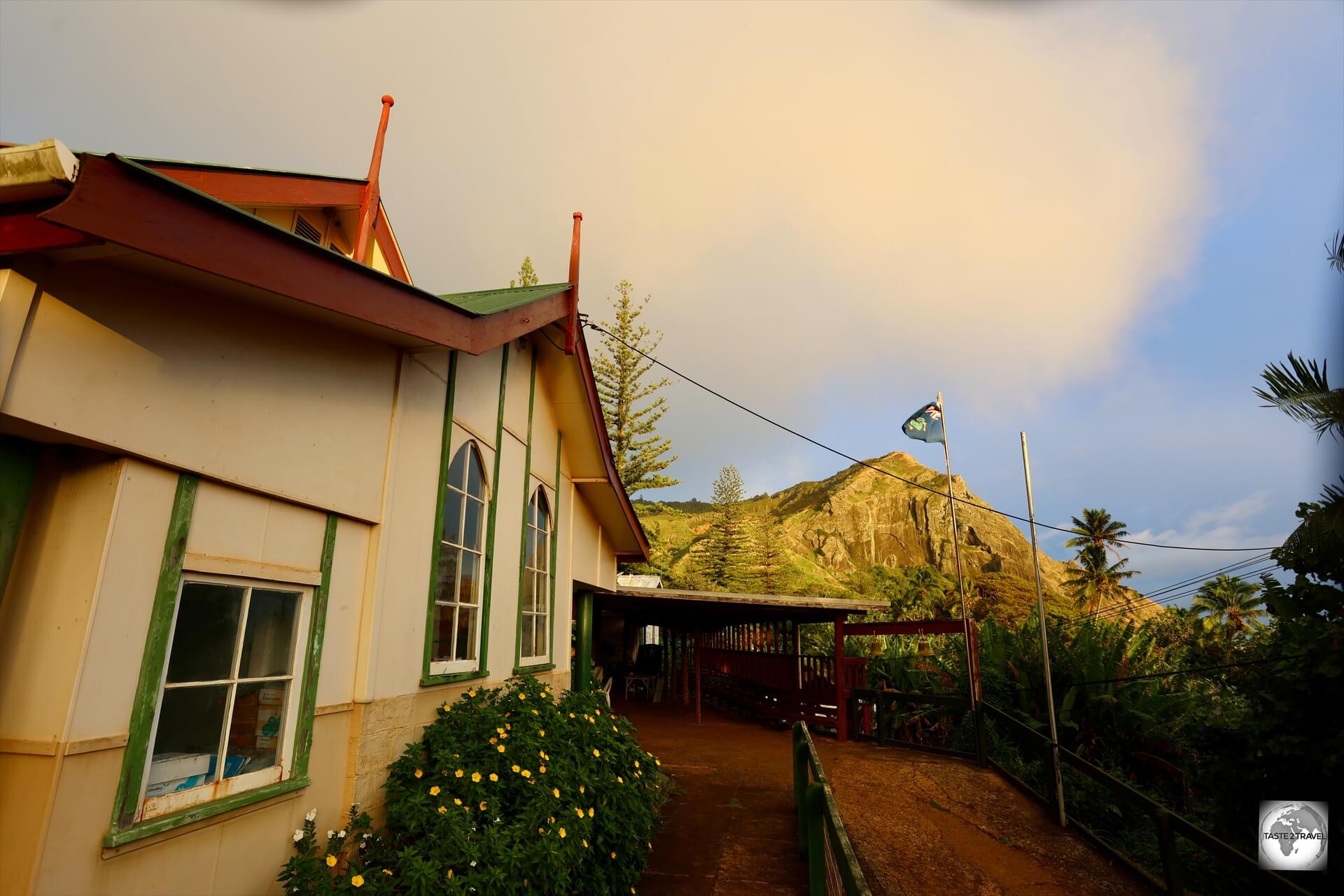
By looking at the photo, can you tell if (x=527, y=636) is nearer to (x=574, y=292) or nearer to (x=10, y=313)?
(x=574, y=292)

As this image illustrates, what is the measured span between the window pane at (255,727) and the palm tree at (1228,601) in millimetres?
52883

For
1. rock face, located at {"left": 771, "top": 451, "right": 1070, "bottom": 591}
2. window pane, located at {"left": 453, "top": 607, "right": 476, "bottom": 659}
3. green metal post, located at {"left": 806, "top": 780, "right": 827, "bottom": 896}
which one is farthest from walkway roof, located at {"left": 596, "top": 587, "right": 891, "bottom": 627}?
rock face, located at {"left": 771, "top": 451, "right": 1070, "bottom": 591}

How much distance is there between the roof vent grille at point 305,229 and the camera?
5.78 m

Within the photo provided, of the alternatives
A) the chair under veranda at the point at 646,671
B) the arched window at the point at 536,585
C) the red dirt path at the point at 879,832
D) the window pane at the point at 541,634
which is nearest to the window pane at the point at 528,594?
the arched window at the point at 536,585

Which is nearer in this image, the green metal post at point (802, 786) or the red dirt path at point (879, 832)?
the red dirt path at point (879, 832)

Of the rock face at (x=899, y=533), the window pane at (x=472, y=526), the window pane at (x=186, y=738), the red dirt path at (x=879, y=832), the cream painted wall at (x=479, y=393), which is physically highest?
the rock face at (x=899, y=533)

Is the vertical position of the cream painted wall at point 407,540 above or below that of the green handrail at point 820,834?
above

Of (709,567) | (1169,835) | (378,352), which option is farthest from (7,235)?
(709,567)

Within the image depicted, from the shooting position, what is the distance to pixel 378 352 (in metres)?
4.39

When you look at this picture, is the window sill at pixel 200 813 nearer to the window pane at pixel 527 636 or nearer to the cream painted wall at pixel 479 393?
the cream painted wall at pixel 479 393

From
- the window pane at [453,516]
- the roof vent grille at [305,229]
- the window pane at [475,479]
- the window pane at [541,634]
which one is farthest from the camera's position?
the window pane at [541,634]

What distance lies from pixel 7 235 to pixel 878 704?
13868 mm
